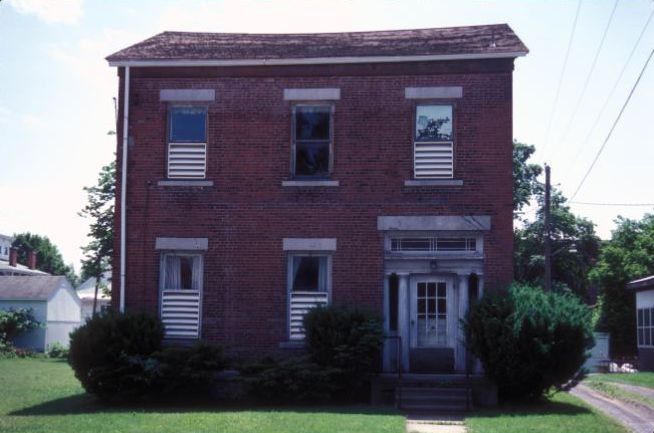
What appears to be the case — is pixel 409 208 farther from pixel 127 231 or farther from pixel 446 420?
pixel 127 231

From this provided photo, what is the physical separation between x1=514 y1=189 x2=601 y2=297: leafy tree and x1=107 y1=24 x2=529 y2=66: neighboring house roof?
94.5 ft

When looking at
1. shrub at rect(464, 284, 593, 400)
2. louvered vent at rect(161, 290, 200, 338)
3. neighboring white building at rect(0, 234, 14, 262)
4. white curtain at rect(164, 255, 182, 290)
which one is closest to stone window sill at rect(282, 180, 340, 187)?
white curtain at rect(164, 255, 182, 290)

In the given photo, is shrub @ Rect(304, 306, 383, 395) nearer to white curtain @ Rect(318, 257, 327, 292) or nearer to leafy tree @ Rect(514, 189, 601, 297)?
white curtain @ Rect(318, 257, 327, 292)

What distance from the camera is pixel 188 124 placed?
17.0 meters

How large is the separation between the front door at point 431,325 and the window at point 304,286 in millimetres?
1875

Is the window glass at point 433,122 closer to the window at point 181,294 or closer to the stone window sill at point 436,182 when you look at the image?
the stone window sill at point 436,182

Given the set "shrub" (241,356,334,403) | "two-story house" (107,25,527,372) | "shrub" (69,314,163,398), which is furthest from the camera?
"two-story house" (107,25,527,372)

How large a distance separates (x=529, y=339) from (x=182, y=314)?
7169 millimetres

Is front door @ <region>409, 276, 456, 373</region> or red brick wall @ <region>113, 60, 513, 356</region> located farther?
red brick wall @ <region>113, 60, 513, 356</region>

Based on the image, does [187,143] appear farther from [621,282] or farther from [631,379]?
[621,282]

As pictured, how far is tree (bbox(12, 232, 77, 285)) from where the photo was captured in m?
96.2

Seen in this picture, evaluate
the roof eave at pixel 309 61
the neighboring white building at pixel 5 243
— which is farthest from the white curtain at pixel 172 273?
the neighboring white building at pixel 5 243

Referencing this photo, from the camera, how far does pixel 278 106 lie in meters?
16.7

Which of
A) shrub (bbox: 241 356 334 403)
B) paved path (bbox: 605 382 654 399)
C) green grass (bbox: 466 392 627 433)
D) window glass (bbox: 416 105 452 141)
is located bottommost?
paved path (bbox: 605 382 654 399)
